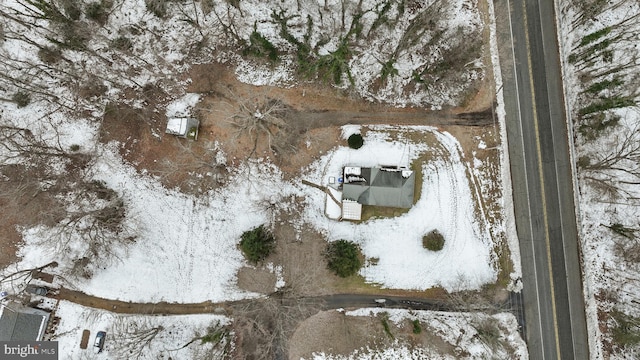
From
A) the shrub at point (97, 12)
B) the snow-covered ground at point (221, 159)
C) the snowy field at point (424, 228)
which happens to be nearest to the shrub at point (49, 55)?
the snow-covered ground at point (221, 159)

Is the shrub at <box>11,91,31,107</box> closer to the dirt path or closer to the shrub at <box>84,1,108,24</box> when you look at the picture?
the shrub at <box>84,1,108,24</box>

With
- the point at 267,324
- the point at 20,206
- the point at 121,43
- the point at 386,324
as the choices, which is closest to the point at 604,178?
the point at 386,324

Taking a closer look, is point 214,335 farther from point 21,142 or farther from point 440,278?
point 21,142

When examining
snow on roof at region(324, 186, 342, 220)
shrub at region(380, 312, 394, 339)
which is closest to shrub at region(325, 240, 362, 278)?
snow on roof at region(324, 186, 342, 220)

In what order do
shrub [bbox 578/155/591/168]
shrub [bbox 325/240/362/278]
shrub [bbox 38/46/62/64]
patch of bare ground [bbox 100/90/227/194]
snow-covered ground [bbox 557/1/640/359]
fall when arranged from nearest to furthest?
shrub [bbox 325/240/362/278] < snow-covered ground [bbox 557/1/640/359] < shrub [bbox 578/155/591/168] < patch of bare ground [bbox 100/90/227/194] < shrub [bbox 38/46/62/64]

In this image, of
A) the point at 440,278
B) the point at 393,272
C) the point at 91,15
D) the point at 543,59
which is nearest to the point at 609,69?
the point at 543,59

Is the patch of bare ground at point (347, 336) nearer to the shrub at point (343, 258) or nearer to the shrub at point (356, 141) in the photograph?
the shrub at point (343, 258)

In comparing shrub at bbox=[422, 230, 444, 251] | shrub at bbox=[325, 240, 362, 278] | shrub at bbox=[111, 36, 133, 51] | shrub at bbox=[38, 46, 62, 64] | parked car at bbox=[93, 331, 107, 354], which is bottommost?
parked car at bbox=[93, 331, 107, 354]
